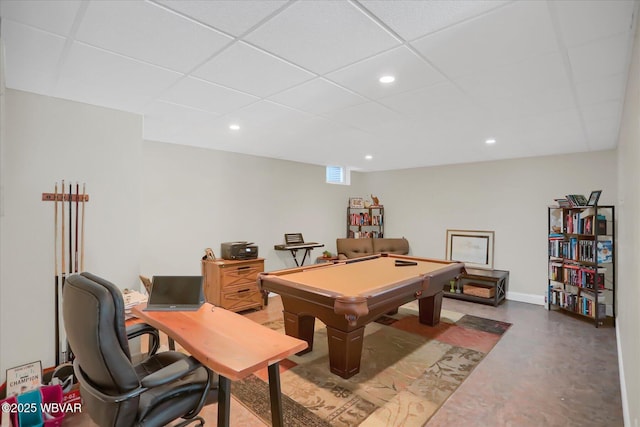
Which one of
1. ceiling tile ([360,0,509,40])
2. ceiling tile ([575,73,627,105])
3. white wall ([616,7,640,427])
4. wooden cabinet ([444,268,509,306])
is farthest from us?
wooden cabinet ([444,268,509,306])

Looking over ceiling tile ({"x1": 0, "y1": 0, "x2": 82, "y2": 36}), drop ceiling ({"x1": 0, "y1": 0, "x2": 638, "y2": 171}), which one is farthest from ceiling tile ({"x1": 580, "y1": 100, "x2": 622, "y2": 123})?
ceiling tile ({"x1": 0, "y1": 0, "x2": 82, "y2": 36})

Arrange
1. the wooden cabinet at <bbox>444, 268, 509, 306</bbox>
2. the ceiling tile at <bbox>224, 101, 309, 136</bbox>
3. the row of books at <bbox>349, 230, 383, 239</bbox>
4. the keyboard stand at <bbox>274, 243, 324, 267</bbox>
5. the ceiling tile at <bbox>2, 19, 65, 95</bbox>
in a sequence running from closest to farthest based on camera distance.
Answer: the ceiling tile at <bbox>2, 19, 65, 95</bbox>
the ceiling tile at <bbox>224, 101, 309, 136</bbox>
the wooden cabinet at <bbox>444, 268, 509, 306</bbox>
the keyboard stand at <bbox>274, 243, 324, 267</bbox>
the row of books at <bbox>349, 230, 383, 239</bbox>

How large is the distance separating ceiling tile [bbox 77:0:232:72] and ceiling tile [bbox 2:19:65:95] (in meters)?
0.24

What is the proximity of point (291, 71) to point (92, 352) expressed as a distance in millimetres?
1949

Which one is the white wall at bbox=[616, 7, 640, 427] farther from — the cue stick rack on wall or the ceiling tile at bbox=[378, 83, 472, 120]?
the cue stick rack on wall

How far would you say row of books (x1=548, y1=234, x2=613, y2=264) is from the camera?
4238 mm

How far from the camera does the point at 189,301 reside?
7.47 feet

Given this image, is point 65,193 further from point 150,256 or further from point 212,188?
point 212,188

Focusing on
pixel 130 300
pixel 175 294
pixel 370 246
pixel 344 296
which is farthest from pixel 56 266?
pixel 370 246

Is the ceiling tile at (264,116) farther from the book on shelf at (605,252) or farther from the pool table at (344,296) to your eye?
the book on shelf at (605,252)

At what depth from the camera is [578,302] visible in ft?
14.7

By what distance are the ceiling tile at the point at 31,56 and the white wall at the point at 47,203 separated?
0.92 ft

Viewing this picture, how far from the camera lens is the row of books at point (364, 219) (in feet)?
23.2

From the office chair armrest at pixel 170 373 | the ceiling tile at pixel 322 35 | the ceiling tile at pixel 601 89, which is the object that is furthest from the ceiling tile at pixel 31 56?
the ceiling tile at pixel 601 89
